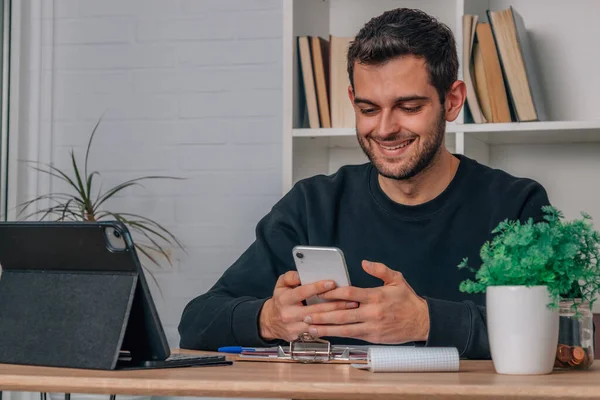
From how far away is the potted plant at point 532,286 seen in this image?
1.13 metres

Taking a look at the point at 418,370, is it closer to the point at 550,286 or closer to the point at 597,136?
the point at 550,286

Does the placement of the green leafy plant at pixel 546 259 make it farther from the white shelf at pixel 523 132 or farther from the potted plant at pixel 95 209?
the potted plant at pixel 95 209

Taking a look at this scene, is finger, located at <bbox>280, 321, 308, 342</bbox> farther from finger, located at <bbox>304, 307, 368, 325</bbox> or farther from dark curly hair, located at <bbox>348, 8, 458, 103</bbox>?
dark curly hair, located at <bbox>348, 8, 458, 103</bbox>

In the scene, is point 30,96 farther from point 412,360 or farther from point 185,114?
point 412,360

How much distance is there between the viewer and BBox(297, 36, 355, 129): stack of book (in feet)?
8.04

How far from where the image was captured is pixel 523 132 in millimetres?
2377

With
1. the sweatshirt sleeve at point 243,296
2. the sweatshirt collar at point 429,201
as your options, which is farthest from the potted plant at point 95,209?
the sweatshirt collar at point 429,201

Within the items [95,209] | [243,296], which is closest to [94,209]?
[95,209]

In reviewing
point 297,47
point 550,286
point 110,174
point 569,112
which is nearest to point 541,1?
point 569,112

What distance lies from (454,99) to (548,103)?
63 centimetres

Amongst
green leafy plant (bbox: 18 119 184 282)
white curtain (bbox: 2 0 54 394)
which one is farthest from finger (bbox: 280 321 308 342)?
white curtain (bbox: 2 0 54 394)

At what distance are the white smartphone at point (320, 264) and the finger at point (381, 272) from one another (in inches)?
1.4

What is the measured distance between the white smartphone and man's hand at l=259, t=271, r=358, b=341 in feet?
0.04

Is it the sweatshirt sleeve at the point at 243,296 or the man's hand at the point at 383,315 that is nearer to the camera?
the man's hand at the point at 383,315
